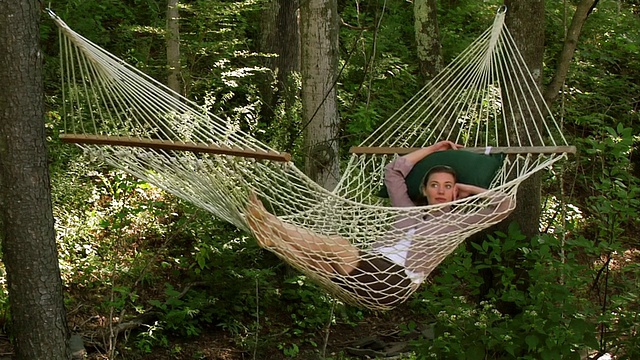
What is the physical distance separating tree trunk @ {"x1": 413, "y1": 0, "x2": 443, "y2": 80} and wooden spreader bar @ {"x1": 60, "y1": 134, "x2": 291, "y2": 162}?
2138 mm

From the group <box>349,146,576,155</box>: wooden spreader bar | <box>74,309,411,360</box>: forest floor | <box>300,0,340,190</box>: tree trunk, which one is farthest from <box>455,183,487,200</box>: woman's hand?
<box>74,309,411,360</box>: forest floor

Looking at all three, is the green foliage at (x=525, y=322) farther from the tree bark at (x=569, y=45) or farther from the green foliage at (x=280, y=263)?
the tree bark at (x=569, y=45)

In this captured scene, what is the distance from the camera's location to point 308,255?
2305mm

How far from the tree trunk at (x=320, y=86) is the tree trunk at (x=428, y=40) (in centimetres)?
86

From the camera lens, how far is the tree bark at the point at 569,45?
10.7 ft

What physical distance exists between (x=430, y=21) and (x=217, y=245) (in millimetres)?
1593

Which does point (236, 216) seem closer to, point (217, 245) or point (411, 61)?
point (217, 245)

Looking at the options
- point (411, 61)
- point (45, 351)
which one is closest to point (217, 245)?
point (45, 351)

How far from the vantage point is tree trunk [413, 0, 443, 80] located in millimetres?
4074

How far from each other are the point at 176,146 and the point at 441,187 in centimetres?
96

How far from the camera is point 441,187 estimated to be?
2.68 m

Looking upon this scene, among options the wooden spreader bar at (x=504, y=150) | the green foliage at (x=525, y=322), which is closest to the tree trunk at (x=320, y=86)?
the wooden spreader bar at (x=504, y=150)

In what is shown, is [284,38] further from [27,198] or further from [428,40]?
[27,198]

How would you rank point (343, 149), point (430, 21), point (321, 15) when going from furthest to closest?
point (343, 149) → point (430, 21) → point (321, 15)
